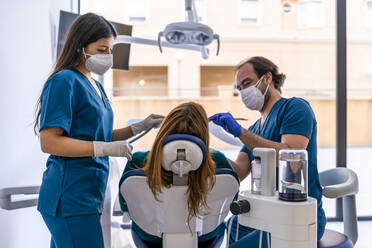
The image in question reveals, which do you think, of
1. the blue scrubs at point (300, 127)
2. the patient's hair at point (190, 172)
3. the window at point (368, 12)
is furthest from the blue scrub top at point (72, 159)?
the window at point (368, 12)

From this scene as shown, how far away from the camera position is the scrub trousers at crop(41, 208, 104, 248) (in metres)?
1.11

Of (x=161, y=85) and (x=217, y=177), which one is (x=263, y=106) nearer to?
(x=217, y=177)

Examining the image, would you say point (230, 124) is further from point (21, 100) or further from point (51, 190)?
point (21, 100)

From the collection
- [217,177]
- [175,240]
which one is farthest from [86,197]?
[217,177]

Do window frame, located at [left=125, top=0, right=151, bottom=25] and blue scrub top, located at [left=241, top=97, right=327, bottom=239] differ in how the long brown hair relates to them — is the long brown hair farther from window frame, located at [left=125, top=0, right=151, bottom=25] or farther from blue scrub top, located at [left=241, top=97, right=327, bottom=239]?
window frame, located at [left=125, top=0, right=151, bottom=25]

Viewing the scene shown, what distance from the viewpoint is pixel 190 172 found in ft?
3.58

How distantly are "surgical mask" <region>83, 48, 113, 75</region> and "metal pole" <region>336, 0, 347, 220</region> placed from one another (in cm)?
220

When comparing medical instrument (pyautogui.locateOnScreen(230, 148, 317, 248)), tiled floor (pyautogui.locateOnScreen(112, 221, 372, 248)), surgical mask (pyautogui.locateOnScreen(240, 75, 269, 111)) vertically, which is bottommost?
tiled floor (pyautogui.locateOnScreen(112, 221, 372, 248))

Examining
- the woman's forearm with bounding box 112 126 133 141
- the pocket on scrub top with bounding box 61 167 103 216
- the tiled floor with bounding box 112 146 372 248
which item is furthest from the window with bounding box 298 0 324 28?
the pocket on scrub top with bounding box 61 167 103 216

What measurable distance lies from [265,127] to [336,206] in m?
1.83

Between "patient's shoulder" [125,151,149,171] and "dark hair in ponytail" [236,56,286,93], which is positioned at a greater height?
"dark hair in ponytail" [236,56,286,93]

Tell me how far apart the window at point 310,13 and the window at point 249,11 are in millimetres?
418

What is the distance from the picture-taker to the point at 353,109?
3270mm

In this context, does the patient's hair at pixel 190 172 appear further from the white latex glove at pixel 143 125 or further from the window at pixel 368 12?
the window at pixel 368 12
